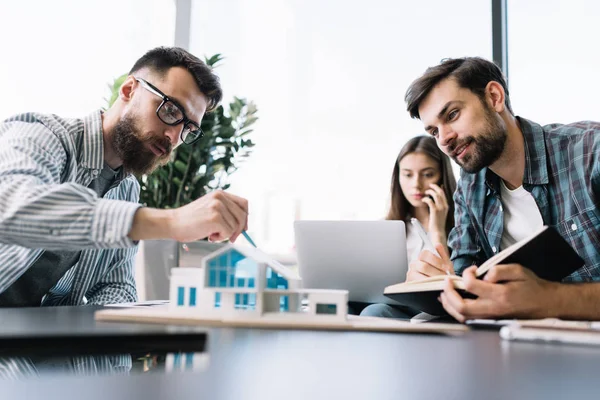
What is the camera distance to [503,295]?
2.79 ft

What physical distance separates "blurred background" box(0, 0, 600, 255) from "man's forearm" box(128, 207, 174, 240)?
2097 millimetres

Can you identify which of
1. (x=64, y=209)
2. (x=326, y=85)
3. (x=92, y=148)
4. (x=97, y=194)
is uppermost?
(x=326, y=85)

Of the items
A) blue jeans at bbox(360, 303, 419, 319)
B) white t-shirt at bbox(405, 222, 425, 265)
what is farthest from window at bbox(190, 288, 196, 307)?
white t-shirt at bbox(405, 222, 425, 265)

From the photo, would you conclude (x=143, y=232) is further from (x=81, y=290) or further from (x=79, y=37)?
(x=79, y=37)

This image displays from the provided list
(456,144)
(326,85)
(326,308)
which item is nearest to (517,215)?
(456,144)

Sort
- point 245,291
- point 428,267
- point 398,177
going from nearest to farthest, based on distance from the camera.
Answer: point 245,291, point 428,267, point 398,177

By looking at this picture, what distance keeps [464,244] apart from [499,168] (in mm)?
272

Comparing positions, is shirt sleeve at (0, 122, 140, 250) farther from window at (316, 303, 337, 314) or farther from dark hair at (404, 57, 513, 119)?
dark hair at (404, 57, 513, 119)

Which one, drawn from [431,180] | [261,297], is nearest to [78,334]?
[261,297]

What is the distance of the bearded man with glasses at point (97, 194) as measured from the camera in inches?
36.9

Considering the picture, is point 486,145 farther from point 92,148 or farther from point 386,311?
point 92,148

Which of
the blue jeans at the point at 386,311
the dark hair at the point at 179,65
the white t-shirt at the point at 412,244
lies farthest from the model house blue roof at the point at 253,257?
the white t-shirt at the point at 412,244

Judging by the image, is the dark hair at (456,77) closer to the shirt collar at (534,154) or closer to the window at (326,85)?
the shirt collar at (534,154)

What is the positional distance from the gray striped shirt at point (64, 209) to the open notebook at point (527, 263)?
0.52 meters
